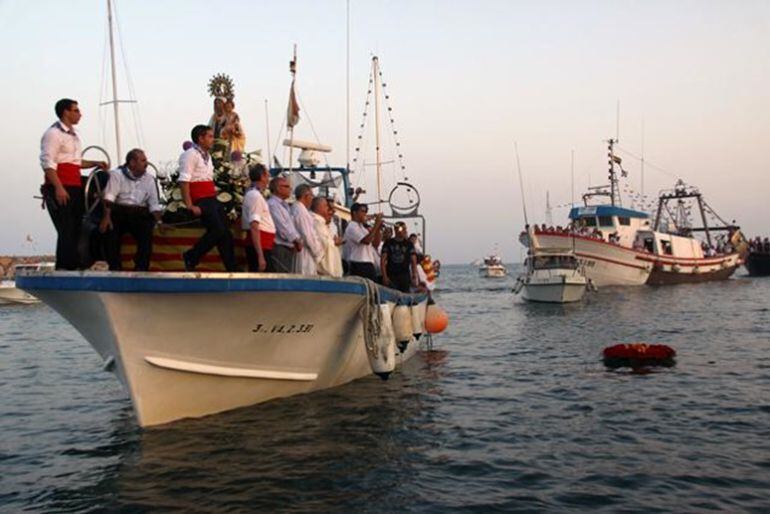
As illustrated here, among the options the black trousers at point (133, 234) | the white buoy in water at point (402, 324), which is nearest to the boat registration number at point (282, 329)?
the black trousers at point (133, 234)

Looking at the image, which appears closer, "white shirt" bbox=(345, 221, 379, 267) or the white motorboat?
"white shirt" bbox=(345, 221, 379, 267)

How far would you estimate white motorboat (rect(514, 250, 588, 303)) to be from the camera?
1225 inches

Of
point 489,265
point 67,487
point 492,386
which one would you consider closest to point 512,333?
point 492,386

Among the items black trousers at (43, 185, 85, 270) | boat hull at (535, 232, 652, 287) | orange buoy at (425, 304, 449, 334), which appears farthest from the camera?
boat hull at (535, 232, 652, 287)

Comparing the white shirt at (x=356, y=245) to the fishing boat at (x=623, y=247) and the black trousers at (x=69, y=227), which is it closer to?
the black trousers at (x=69, y=227)

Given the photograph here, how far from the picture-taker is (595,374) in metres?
11.9

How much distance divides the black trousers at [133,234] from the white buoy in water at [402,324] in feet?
13.7

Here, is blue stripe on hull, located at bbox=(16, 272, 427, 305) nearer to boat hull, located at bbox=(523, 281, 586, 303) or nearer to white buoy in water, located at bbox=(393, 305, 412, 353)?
white buoy in water, located at bbox=(393, 305, 412, 353)

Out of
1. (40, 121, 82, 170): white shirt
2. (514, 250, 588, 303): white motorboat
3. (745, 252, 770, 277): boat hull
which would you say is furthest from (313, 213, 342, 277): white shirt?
(745, 252, 770, 277): boat hull

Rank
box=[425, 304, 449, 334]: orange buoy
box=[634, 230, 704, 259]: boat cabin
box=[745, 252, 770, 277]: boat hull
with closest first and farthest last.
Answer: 1. box=[425, 304, 449, 334]: orange buoy
2. box=[634, 230, 704, 259]: boat cabin
3. box=[745, 252, 770, 277]: boat hull

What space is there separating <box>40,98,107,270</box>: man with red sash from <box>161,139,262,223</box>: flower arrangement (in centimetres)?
93

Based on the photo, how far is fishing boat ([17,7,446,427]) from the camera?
685cm

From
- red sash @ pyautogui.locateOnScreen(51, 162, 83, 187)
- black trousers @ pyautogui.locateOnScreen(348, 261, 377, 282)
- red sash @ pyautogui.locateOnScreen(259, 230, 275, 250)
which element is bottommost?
black trousers @ pyautogui.locateOnScreen(348, 261, 377, 282)

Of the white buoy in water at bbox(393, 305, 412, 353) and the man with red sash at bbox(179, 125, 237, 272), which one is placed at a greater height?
the man with red sash at bbox(179, 125, 237, 272)
